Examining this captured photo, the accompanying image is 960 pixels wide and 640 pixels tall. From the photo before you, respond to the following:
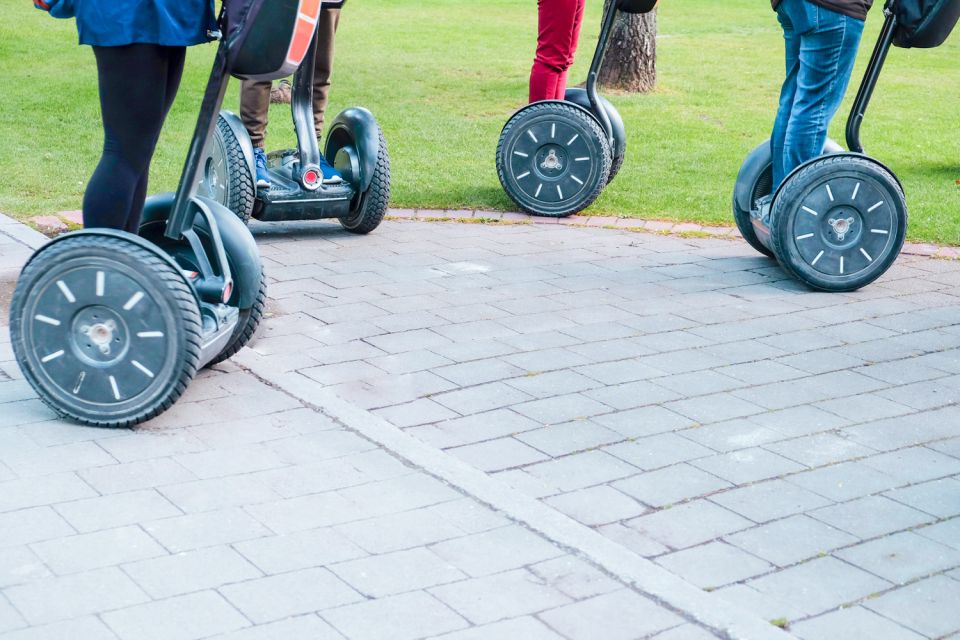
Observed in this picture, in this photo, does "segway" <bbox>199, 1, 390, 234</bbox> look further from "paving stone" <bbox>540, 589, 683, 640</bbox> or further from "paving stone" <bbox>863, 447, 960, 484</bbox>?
"paving stone" <bbox>540, 589, 683, 640</bbox>

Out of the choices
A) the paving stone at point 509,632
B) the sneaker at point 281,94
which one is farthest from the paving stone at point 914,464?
the sneaker at point 281,94

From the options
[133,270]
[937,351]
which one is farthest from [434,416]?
[937,351]

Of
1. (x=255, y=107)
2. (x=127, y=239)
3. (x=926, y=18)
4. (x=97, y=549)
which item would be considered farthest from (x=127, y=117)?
(x=926, y=18)

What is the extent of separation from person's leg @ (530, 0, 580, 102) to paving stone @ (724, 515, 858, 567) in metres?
4.54

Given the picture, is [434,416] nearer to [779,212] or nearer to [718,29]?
[779,212]

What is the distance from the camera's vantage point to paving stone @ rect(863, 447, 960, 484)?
376 centimetres

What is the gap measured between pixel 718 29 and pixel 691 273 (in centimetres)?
1401

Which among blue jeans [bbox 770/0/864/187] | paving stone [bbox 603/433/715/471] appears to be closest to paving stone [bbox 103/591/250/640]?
paving stone [bbox 603/433/715/471]

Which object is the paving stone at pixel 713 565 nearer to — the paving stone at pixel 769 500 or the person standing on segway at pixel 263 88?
the paving stone at pixel 769 500

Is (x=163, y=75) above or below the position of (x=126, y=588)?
above

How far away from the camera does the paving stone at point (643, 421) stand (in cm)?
404

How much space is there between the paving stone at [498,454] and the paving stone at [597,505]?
0.26 meters

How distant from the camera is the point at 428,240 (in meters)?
6.55

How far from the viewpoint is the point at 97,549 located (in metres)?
3.11
